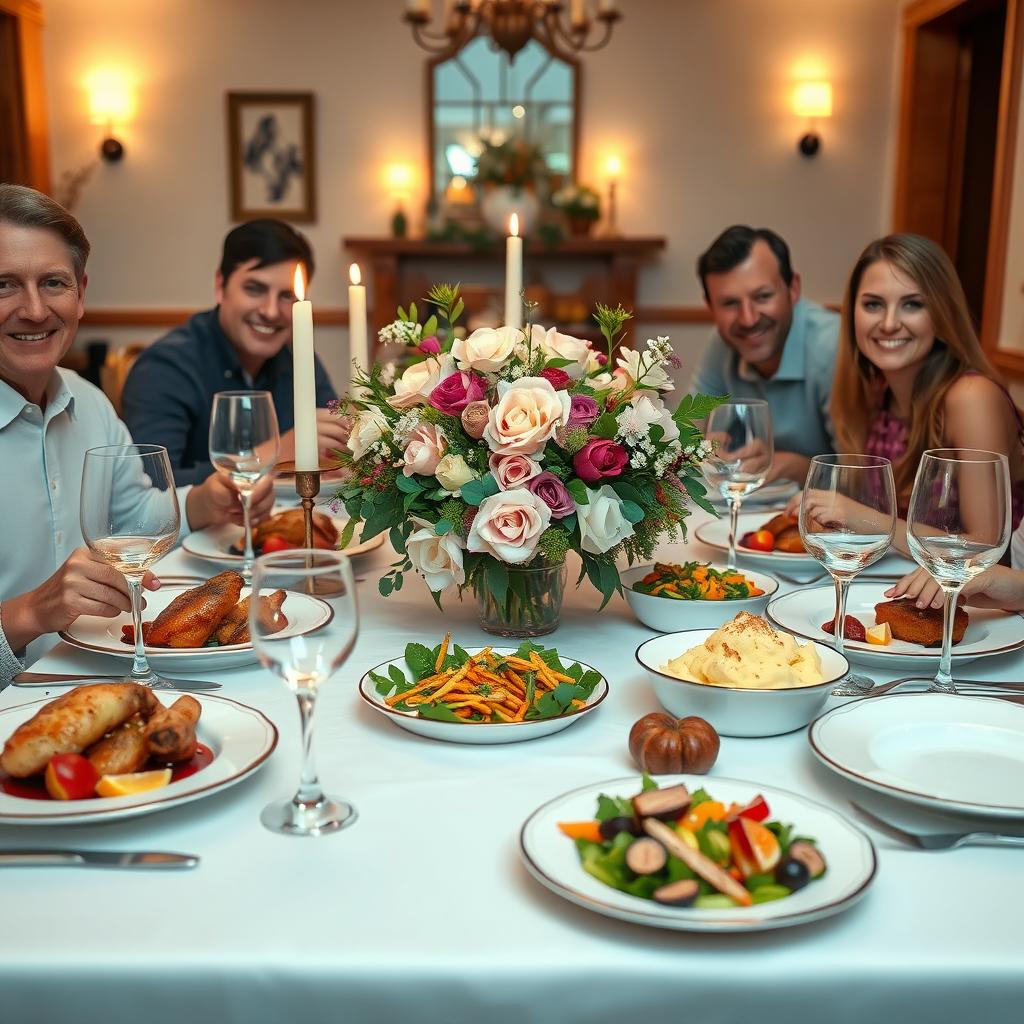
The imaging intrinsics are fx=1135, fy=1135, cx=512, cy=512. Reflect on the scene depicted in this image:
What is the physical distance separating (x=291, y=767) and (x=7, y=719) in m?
0.28

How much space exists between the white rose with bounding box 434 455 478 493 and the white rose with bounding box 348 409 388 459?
10cm

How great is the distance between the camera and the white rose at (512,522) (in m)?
1.24

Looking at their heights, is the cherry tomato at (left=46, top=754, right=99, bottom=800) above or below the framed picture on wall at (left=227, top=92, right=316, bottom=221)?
below

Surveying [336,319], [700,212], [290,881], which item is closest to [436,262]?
[336,319]

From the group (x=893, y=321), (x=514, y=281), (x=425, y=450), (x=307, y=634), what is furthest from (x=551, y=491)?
(x=893, y=321)

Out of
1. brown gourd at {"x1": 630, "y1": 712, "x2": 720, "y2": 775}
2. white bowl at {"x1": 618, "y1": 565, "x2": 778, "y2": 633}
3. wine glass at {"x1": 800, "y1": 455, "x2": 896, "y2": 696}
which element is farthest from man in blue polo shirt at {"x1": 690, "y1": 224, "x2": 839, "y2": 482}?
brown gourd at {"x1": 630, "y1": 712, "x2": 720, "y2": 775}

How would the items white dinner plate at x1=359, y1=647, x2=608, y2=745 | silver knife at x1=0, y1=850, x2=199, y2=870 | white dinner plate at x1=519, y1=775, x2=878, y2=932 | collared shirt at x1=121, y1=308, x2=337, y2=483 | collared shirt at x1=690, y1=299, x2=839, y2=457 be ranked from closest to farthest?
white dinner plate at x1=519, y1=775, x2=878, y2=932 < silver knife at x1=0, y1=850, x2=199, y2=870 < white dinner plate at x1=359, y1=647, x2=608, y2=745 < collared shirt at x1=121, y1=308, x2=337, y2=483 < collared shirt at x1=690, y1=299, x2=839, y2=457

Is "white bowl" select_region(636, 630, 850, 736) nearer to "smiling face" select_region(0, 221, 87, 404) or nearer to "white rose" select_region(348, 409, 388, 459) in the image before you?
"white rose" select_region(348, 409, 388, 459)

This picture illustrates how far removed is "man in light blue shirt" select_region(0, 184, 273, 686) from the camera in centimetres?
171

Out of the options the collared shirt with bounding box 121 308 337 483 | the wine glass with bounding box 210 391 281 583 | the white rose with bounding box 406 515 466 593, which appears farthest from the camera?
the collared shirt with bounding box 121 308 337 483

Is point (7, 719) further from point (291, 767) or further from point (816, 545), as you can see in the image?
point (816, 545)

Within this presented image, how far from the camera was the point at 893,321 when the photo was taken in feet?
7.54

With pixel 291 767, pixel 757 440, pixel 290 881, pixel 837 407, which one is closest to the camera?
pixel 290 881

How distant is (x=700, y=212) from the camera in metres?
6.15
